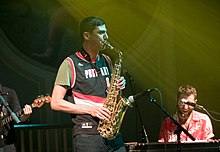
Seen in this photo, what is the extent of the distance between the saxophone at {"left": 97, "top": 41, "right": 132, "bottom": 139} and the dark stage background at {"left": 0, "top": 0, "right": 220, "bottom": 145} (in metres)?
2.63

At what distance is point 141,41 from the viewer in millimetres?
6988

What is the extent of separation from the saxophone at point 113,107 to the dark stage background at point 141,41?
263 cm

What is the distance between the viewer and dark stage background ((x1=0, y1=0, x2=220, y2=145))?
6703 millimetres

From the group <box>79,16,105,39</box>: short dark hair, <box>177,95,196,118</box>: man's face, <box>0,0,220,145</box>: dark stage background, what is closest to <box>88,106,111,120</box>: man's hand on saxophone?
<box>79,16,105,39</box>: short dark hair

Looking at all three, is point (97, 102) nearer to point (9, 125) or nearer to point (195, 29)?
point (9, 125)

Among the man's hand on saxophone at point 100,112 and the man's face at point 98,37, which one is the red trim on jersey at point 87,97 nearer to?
the man's hand on saxophone at point 100,112

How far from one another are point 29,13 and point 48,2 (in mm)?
307

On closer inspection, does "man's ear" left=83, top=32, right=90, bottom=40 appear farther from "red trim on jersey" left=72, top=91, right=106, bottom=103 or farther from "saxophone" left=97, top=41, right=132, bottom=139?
"red trim on jersey" left=72, top=91, right=106, bottom=103

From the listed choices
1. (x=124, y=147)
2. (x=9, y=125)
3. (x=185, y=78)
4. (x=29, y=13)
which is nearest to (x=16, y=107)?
(x=9, y=125)

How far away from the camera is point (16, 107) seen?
223 inches

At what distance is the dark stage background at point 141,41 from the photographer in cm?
670

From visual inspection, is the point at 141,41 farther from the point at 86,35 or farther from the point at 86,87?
the point at 86,87

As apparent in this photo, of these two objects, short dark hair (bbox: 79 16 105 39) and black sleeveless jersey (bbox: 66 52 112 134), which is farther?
short dark hair (bbox: 79 16 105 39)

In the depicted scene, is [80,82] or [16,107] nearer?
[80,82]
